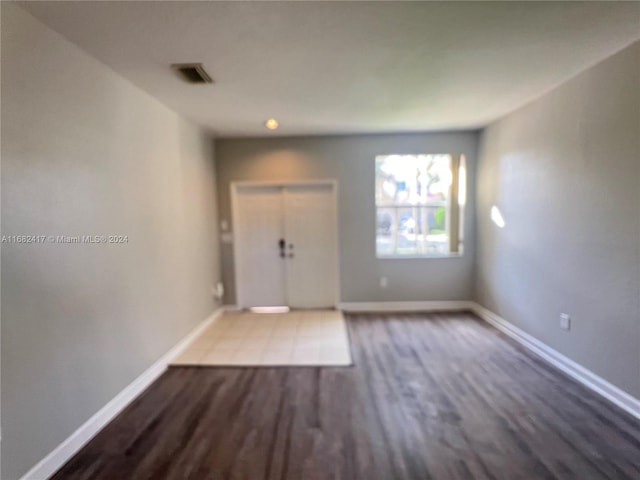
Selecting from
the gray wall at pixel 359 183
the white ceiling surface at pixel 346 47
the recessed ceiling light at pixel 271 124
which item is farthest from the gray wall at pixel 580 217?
the recessed ceiling light at pixel 271 124

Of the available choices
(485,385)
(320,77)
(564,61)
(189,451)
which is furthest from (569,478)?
(320,77)

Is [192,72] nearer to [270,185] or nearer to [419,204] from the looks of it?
[270,185]

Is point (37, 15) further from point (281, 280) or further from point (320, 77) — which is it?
point (281, 280)

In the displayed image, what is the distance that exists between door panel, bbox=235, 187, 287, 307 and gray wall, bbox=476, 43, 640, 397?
3038mm

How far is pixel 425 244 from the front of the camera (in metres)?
5.23

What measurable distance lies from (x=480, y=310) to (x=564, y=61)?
3245mm

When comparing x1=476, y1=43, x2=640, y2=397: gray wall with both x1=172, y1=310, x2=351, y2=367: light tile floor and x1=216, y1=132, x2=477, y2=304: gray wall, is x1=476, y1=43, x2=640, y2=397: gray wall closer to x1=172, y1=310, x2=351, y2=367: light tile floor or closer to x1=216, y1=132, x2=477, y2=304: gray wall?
x1=216, y1=132, x2=477, y2=304: gray wall

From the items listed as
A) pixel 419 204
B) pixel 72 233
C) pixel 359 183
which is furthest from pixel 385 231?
pixel 72 233

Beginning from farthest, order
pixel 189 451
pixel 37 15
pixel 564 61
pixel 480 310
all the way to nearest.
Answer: pixel 480 310
pixel 564 61
pixel 189 451
pixel 37 15

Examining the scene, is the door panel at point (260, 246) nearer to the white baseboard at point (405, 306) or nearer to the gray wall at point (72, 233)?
the white baseboard at point (405, 306)

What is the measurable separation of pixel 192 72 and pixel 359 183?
2872 millimetres

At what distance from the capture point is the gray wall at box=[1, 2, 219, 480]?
1.82 m

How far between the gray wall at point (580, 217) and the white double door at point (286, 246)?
237cm

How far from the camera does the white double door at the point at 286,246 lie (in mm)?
5238
